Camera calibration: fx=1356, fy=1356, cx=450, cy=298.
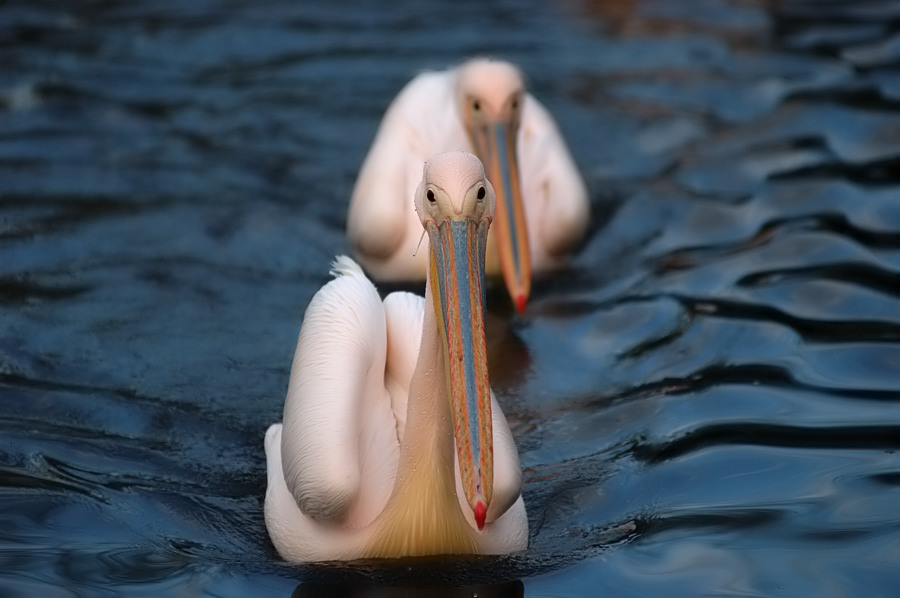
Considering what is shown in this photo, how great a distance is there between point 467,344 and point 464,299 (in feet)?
0.37

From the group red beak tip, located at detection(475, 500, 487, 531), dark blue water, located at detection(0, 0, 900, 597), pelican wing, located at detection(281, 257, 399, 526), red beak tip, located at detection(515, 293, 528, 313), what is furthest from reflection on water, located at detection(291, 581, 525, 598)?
red beak tip, located at detection(515, 293, 528, 313)

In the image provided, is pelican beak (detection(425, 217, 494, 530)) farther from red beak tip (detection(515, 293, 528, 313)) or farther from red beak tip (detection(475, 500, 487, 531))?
red beak tip (detection(515, 293, 528, 313))

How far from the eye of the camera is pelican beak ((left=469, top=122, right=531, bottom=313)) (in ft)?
17.8

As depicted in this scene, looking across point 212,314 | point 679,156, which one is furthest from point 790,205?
point 212,314

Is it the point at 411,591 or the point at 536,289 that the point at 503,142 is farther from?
the point at 411,591

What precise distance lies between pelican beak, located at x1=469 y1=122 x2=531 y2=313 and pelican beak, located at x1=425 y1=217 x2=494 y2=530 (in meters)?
1.98

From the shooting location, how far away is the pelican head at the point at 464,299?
331 centimetres

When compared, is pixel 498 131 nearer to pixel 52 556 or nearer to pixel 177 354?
pixel 177 354

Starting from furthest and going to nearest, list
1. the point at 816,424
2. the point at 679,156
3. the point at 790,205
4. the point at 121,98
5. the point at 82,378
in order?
the point at 121,98
the point at 679,156
the point at 790,205
the point at 82,378
the point at 816,424

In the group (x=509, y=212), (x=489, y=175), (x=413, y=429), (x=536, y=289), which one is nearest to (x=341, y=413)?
(x=413, y=429)

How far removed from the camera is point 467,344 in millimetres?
3361

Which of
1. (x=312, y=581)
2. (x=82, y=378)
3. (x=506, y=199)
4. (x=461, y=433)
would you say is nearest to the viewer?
(x=461, y=433)

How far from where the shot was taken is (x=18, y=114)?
7527 mm

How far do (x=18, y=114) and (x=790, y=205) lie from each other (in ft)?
13.8
